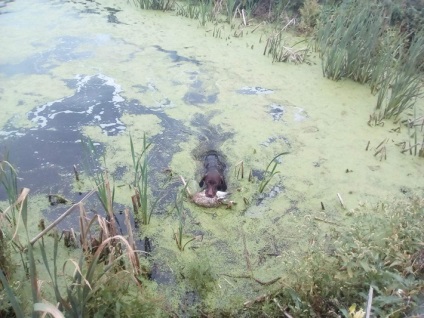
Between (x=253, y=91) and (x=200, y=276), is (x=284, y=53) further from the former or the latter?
(x=200, y=276)

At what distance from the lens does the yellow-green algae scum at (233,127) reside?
2314 mm

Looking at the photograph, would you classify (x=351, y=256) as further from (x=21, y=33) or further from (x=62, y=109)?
(x=21, y=33)

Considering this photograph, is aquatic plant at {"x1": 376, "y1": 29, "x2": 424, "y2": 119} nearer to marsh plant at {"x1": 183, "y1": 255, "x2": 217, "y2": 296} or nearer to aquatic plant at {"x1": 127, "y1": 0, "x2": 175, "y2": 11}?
marsh plant at {"x1": 183, "y1": 255, "x2": 217, "y2": 296}

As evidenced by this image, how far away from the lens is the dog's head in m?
2.58

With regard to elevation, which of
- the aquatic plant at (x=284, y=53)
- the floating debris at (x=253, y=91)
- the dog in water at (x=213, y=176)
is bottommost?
the dog in water at (x=213, y=176)

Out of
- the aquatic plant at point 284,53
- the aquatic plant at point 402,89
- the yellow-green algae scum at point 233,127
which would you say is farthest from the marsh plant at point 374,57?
the aquatic plant at point 284,53

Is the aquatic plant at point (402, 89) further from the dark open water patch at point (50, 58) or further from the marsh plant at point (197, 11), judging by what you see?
the dark open water patch at point (50, 58)

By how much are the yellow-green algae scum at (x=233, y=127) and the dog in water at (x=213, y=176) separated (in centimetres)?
8

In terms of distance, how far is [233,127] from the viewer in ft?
11.0

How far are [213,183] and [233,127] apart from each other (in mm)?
828

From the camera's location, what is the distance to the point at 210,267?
6.94 feet

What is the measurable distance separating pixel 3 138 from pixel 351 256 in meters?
2.48

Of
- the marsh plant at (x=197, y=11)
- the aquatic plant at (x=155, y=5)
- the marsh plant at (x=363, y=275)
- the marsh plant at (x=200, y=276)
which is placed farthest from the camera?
the aquatic plant at (x=155, y=5)

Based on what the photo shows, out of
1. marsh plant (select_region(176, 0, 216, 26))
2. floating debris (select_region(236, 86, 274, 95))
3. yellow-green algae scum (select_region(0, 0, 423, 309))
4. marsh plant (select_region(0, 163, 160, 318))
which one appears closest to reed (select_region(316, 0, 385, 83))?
yellow-green algae scum (select_region(0, 0, 423, 309))
